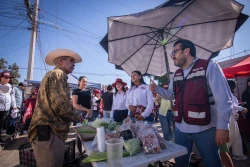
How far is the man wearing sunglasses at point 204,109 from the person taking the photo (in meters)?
1.60

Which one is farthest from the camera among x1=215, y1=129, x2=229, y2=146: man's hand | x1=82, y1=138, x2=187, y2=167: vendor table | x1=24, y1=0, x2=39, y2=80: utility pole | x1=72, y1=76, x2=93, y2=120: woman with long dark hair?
x1=24, y1=0, x2=39, y2=80: utility pole

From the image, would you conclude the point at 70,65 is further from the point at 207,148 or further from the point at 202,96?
the point at 207,148

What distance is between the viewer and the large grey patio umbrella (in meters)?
2.81

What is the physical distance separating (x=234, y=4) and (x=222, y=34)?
864 millimetres

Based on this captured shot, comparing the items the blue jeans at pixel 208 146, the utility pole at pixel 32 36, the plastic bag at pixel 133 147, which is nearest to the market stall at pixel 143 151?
the plastic bag at pixel 133 147

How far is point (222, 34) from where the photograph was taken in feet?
11.2

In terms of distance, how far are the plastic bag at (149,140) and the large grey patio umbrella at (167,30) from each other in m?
2.13

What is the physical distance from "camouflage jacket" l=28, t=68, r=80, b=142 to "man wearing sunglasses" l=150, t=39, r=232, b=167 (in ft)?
4.86

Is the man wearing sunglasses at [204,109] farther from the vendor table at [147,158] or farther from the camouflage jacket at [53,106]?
the camouflage jacket at [53,106]

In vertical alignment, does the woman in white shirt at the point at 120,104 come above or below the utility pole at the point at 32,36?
below

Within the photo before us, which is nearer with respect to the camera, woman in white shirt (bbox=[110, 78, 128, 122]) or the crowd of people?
the crowd of people

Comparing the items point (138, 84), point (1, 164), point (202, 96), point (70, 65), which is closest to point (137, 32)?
point (138, 84)

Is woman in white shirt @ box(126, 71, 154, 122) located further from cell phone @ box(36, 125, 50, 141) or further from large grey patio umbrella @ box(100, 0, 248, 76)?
cell phone @ box(36, 125, 50, 141)

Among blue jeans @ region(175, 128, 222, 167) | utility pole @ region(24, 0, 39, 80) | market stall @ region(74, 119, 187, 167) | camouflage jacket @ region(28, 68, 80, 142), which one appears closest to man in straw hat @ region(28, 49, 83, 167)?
camouflage jacket @ region(28, 68, 80, 142)
